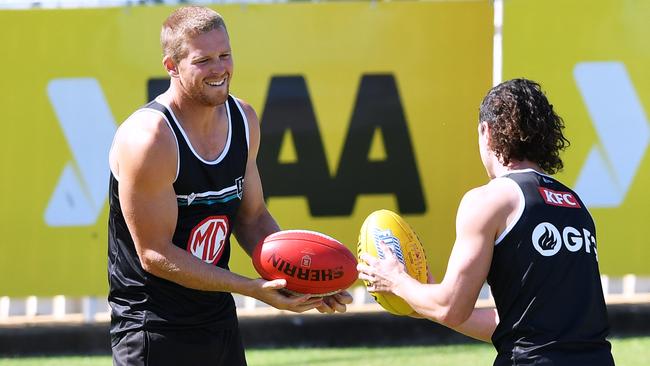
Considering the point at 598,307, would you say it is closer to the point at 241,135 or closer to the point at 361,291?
the point at 241,135

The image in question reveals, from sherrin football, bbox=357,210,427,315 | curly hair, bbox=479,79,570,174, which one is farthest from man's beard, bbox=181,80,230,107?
curly hair, bbox=479,79,570,174

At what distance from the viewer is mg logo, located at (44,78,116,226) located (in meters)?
7.40

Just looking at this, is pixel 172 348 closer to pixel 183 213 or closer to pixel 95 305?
pixel 183 213

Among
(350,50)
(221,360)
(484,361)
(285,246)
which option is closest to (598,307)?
(285,246)

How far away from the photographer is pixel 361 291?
26.0ft

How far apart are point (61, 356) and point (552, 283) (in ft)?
16.4

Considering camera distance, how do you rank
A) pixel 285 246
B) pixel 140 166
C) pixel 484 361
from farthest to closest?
pixel 484 361
pixel 285 246
pixel 140 166

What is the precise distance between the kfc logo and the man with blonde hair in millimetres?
1103

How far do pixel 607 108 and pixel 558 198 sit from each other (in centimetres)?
408

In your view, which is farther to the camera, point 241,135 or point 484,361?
point 484,361

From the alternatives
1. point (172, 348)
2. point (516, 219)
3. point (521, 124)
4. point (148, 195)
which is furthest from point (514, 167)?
point (172, 348)

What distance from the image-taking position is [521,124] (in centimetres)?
372

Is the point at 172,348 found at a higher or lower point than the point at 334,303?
lower

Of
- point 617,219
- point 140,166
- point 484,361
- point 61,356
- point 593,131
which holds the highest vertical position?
point 140,166
